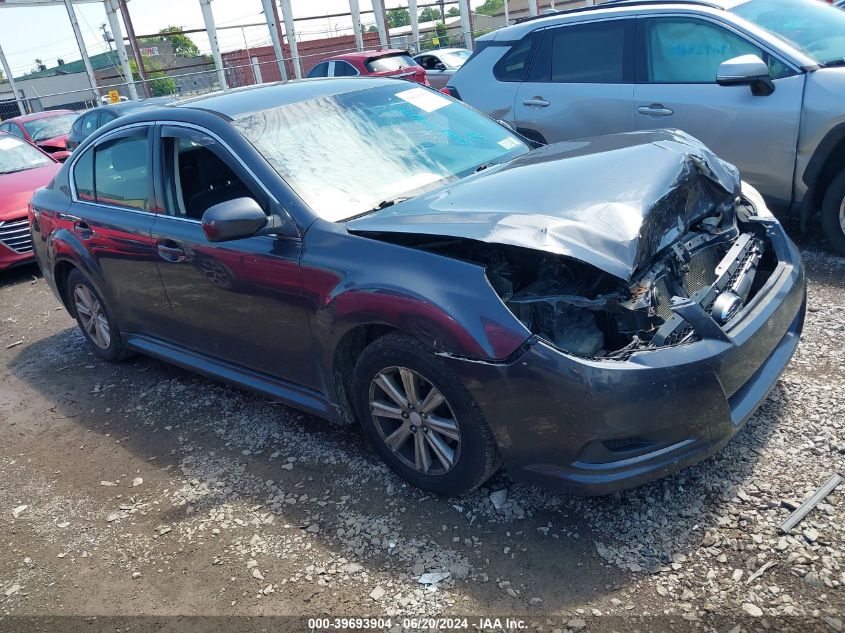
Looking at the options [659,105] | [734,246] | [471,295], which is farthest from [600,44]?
[471,295]

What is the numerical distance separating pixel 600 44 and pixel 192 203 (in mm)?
3939

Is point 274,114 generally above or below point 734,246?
above

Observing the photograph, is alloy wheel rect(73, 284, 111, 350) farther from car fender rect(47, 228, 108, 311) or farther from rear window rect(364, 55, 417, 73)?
rear window rect(364, 55, 417, 73)

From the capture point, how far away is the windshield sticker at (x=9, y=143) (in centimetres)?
944

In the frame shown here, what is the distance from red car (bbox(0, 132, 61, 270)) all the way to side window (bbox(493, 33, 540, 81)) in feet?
17.4

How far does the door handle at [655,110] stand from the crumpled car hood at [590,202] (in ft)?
6.45

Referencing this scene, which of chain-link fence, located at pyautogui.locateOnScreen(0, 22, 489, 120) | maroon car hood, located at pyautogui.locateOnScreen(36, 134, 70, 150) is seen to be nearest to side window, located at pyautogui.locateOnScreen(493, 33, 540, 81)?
maroon car hood, located at pyautogui.locateOnScreen(36, 134, 70, 150)

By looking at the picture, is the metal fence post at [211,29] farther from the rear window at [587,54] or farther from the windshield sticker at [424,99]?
the windshield sticker at [424,99]

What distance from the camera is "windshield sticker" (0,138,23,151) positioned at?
9.44m

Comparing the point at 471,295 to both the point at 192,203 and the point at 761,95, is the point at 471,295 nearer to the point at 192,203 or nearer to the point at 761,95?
the point at 192,203

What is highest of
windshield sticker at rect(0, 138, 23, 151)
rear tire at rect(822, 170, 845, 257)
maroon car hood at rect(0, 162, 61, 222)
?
windshield sticker at rect(0, 138, 23, 151)

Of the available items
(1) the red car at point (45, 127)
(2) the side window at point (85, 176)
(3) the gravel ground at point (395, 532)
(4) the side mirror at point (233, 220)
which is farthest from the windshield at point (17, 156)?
(4) the side mirror at point (233, 220)

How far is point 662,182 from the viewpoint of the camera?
3203 millimetres

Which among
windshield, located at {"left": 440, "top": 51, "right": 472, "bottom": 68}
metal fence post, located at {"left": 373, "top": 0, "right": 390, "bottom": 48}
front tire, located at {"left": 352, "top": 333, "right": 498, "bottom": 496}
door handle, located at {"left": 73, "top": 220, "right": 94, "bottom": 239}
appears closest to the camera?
front tire, located at {"left": 352, "top": 333, "right": 498, "bottom": 496}
